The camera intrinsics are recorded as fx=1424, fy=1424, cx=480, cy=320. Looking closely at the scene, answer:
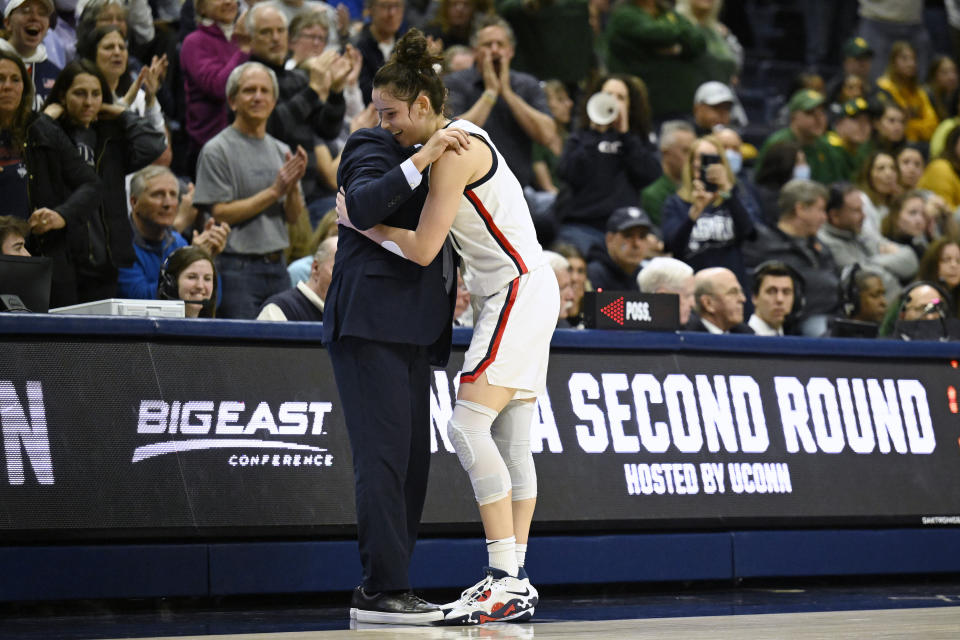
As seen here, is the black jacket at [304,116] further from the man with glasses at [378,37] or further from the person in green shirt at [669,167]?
the person in green shirt at [669,167]

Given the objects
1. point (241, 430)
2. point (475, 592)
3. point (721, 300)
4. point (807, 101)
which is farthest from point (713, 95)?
point (475, 592)

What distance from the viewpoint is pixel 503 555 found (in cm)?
509

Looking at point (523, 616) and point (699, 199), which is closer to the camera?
point (523, 616)

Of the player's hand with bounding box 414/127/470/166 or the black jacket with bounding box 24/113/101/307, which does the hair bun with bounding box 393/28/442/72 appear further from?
the black jacket with bounding box 24/113/101/307

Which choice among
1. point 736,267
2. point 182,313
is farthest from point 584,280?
point 182,313

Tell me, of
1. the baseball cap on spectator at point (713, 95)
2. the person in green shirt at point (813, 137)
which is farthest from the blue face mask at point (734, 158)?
the person in green shirt at point (813, 137)

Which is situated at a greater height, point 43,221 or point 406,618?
point 43,221

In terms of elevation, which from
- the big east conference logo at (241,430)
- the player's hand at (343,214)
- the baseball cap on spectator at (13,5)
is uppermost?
the baseball cap on spectator at (13,5)

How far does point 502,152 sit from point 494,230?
17.1 feet

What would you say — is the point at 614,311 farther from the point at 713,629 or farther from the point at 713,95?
the point at 713,95

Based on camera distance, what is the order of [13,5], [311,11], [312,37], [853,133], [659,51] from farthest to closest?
[853,133] → [659,51] → [311,11] → [312,37] → [13,5]

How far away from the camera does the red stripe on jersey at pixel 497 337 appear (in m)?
5.12

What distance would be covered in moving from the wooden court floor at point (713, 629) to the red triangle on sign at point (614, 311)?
1.89m

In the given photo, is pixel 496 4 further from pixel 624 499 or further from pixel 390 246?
pixel 390 246
